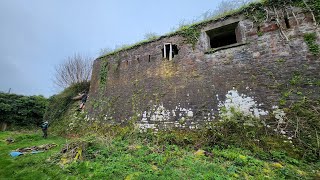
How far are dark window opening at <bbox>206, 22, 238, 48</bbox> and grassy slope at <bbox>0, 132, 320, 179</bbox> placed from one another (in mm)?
4757

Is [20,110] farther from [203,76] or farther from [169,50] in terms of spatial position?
[203,76]

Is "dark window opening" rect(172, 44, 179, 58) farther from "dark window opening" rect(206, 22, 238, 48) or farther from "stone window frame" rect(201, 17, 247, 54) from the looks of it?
"dark window opening" rect(206, 22, 238, 48)

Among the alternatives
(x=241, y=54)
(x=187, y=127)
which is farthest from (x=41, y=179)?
(x=241, y=54)

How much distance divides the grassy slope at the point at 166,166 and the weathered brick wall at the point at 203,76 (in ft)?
5.51

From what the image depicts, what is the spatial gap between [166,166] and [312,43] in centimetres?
569

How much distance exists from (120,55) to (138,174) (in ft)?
24.7

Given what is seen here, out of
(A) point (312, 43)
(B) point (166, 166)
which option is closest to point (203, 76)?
(A) point (312, 43)

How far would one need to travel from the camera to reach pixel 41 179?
3842mm

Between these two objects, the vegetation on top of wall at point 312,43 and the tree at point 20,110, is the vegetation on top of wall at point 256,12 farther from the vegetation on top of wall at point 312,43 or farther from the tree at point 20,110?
the tree at point 20,110

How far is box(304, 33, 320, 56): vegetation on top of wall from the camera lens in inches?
199

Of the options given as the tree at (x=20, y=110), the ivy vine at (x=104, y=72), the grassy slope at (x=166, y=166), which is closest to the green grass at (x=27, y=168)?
the grassy slope at (x=166, y=166)

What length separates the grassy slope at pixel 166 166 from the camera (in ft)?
12.1

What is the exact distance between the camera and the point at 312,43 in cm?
516

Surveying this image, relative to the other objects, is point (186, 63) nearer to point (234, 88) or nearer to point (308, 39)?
point (234, 88)
